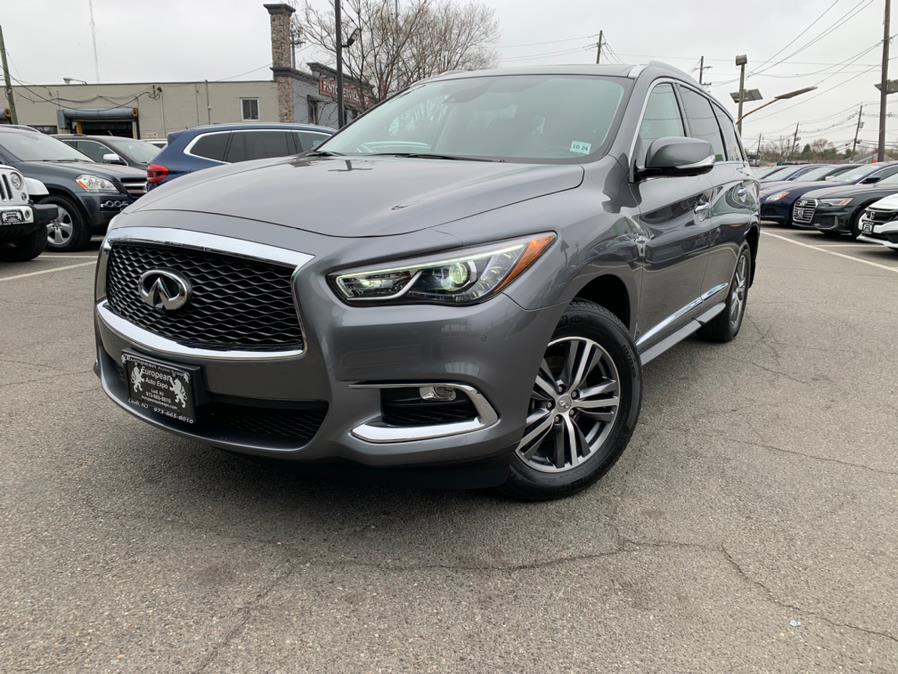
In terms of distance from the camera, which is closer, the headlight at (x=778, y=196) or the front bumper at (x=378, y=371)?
the front bumper at (x=378, y=371)

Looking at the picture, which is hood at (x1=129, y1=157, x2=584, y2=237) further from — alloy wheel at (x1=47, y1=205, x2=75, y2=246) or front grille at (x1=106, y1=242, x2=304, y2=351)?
alloy wheel at (x1=47, y1=205, x2=75, y2=246)

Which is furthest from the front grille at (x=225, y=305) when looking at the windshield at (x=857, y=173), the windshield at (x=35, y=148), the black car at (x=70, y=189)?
the windshield at (x=857, y=173)

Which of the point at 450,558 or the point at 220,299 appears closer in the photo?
the point at 220,299

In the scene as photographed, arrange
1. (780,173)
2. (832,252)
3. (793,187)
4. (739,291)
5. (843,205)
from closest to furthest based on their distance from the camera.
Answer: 1. (739,291)
2. (832,252)
3. (843,205)
4. (793,187)
5. (780,173)

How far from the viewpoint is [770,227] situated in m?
17.1

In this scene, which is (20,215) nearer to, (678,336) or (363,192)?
(363,192)

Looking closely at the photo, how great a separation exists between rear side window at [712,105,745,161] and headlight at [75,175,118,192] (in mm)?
7558

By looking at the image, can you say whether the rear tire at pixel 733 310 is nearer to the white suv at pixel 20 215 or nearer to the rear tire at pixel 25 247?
the white suv at pixel 20 215

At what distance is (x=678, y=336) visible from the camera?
3809 mm

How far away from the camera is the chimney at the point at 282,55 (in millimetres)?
32719

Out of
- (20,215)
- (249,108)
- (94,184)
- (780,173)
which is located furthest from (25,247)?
(249,108)

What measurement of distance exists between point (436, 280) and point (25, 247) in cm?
792

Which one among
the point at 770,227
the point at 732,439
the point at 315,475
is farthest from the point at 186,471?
the point at 770,227

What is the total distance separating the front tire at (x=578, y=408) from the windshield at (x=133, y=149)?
1222 centimetres
